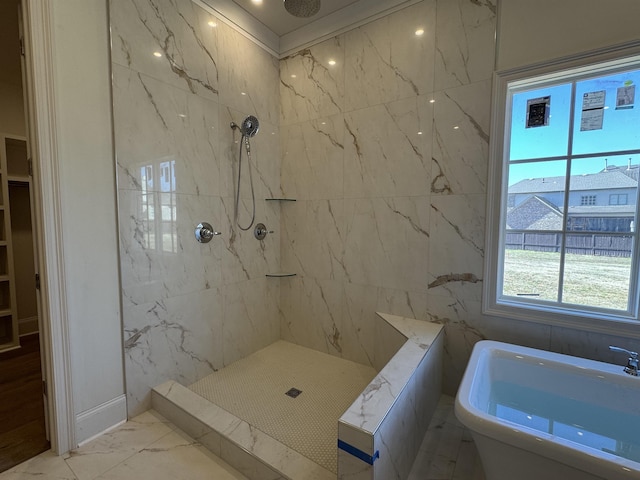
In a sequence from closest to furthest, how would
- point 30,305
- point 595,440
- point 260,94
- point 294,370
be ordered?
point 595,440 → point 294,370 → point 260,94 → point 30,305

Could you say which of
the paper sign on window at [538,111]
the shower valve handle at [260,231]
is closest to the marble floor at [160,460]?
the shower valve handle at [260,231]

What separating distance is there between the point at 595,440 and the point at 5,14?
4.34m

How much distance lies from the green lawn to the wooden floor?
294cm

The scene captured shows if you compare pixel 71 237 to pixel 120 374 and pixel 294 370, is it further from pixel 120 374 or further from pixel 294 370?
pixel 294 370

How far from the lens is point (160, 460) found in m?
1.49

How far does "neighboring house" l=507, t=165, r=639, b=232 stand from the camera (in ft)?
5.19

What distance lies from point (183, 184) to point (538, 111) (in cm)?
234

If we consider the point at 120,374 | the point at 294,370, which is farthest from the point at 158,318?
the point at 294,370

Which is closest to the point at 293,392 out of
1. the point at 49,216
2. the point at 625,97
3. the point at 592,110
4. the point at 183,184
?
the point at 183,184

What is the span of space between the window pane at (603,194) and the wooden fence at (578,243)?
0.05 metres

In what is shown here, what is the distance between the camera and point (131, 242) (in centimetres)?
175

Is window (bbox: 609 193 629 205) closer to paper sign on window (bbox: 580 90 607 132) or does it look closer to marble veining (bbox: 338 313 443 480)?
paper sign on window (bbox: 580 90 607 132)

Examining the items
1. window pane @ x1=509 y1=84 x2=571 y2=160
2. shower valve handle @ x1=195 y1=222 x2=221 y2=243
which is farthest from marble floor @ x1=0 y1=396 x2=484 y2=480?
window pane @ x1=509 y1=84 x2=571 y2=160

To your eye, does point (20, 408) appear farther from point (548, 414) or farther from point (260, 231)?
point (548, 414)
